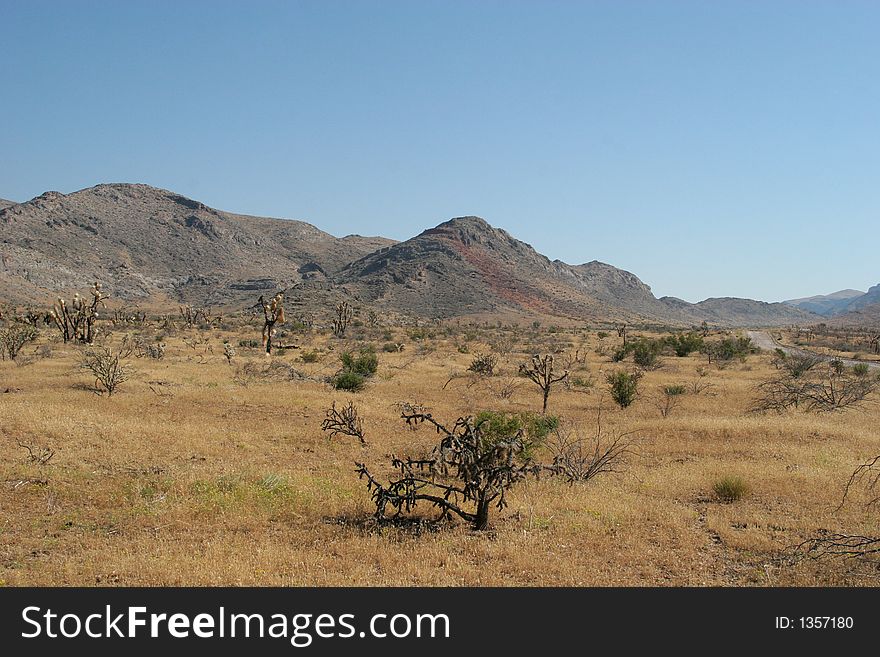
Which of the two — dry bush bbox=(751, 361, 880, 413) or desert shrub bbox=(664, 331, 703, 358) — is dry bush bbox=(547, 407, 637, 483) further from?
desert shrub bbox=(664, 331, 703, 358)

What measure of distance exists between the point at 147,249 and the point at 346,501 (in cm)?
13736

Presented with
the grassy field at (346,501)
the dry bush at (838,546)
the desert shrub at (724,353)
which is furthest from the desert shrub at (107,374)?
the desert shrub at (724,353)

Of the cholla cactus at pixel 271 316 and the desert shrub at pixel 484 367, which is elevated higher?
the cholla cactus at pixel 271 316

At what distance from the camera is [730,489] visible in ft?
33.3

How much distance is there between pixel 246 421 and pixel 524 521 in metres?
10.5

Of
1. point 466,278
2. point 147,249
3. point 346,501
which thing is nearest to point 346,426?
point 346,501

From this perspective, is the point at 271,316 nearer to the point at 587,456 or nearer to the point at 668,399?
the point at 668,399

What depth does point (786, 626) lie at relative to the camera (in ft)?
17.4

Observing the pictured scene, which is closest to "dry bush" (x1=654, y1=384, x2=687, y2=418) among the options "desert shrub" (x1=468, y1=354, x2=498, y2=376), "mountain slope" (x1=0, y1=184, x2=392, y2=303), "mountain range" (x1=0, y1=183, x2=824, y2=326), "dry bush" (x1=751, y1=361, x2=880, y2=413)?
"dry bush" (x1=751, y1=361, x2=880, y2=413)

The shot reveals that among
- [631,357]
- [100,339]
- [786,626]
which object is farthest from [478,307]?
[786,626]

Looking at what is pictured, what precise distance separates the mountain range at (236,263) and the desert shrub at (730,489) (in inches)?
3365

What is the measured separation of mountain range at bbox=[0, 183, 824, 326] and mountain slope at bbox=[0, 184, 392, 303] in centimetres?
29

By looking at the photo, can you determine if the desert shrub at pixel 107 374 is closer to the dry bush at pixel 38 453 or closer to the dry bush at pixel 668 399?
the dry bush at pixel 38 453

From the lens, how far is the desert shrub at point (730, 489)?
10.1 meters
